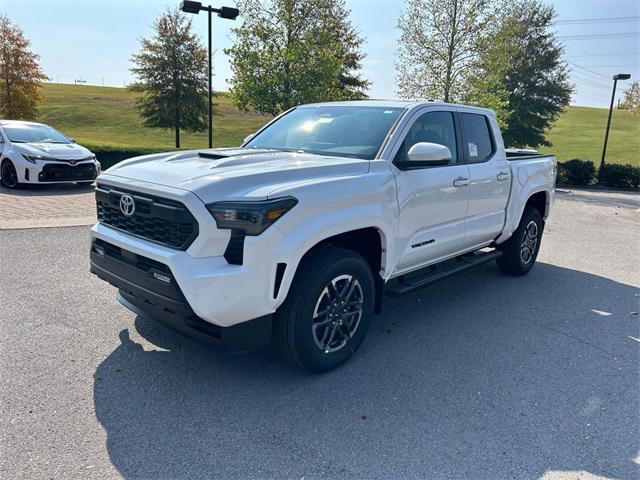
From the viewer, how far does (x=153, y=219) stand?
3111 mm

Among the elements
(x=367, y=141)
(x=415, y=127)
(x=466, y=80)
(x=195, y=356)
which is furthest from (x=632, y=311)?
(x=466, y=80)

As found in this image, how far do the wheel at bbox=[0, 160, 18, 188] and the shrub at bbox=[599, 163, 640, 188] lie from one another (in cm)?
2112

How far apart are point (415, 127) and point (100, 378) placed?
314 centimetres

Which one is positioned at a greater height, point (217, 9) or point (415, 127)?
point (217, 9)

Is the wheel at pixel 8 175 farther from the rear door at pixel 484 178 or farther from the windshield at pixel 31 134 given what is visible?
the rear door at pixel 484 178

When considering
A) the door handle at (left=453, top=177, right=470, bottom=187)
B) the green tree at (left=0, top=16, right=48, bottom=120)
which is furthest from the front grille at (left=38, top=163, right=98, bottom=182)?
the green tree at (left=0, top=16, right=48, bottom=120)

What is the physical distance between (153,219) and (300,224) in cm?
96

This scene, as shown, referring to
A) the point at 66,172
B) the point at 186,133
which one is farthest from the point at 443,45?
the point at 186,133

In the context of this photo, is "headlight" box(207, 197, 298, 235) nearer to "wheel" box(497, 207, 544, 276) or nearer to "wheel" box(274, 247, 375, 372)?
"wheel" box(274, 247, 375, 372)

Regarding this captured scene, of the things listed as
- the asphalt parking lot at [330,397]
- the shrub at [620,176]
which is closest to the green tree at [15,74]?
the asphalt parking lot at [330,397]

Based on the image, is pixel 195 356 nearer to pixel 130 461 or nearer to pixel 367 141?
pixel 130 461

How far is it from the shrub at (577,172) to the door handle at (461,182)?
17.9 metres

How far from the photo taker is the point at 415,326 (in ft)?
14.7

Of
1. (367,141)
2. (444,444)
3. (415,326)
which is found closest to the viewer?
(444,444)
